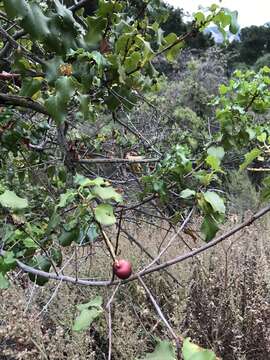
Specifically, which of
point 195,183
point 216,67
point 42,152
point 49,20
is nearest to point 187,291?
point 42,152

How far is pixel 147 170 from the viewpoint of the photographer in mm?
1519

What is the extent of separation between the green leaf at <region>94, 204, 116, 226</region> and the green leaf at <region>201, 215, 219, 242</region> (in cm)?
21

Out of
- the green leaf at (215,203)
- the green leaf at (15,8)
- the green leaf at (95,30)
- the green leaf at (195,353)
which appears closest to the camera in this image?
the green leaf at (195,353)

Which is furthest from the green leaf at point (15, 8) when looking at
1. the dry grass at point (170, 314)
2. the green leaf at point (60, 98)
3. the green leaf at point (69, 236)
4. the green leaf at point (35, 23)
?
the dry grass at point (170, 314)

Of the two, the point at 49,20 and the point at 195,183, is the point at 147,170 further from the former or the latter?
the point at 49,20

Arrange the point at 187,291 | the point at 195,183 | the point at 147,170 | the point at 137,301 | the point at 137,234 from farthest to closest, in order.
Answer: the point at 137,234 < the point at 137,301 < the point at 187,291 < the point at 147,170 < the point at 195,183

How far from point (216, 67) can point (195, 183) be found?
9.45 metres

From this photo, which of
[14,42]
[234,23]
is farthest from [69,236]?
[234,23]

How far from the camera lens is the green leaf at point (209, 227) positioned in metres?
0.88

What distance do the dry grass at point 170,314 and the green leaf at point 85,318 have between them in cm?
88

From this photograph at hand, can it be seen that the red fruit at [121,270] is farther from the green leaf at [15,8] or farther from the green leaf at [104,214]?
the green leaf at [15,8]

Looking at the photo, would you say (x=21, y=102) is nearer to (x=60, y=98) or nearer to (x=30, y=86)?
(x=30, y=86)

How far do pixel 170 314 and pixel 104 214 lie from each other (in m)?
1.52

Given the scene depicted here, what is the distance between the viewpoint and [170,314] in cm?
217
